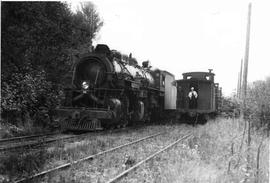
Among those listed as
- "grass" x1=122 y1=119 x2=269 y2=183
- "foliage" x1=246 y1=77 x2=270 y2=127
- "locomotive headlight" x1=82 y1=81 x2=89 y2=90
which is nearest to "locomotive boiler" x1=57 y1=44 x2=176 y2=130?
"locomotive headlight" x1=82 y1=81 x2=89 y2=90

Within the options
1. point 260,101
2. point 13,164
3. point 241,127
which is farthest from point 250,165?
point 241,127

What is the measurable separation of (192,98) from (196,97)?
246 mm

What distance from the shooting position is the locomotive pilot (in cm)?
1861

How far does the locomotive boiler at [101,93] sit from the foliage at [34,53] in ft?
5.10

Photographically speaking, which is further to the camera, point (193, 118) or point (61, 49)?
point (193, 118)

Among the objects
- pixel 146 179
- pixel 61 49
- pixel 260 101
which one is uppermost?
pixel 61 49

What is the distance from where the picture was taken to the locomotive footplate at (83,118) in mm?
11625

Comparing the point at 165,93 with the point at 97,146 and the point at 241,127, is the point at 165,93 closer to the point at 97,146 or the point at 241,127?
the point at 241,127

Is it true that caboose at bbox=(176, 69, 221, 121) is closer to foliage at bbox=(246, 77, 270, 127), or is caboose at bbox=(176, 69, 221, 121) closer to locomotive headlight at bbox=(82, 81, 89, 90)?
foliage at bbox=(246, 77, 270, 127)

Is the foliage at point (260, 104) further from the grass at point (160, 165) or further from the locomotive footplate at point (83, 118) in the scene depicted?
the locomotive footplate at point (83, 118)

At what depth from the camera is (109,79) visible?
12547 millimetres

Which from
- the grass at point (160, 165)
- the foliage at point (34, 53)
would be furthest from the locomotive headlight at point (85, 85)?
the grass at point (160, 165)

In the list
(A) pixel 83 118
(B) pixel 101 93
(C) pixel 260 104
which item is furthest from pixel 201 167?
(B) pixel 101 93

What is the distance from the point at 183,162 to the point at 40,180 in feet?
10.9
